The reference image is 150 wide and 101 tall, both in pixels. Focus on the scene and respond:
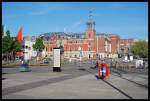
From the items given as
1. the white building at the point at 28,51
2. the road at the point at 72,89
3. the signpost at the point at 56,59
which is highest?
the white building at the point at 28,51

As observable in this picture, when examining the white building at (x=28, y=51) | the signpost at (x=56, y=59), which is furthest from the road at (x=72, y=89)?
the white building at (x=28, y=51)

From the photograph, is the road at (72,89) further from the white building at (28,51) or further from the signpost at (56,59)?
the white building at (28,51)

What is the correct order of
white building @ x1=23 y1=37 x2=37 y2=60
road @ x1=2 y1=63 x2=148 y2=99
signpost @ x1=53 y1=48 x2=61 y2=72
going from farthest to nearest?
white building @ x1=23 y1=37 x2=37 y2=60 < signpost @ x1=53 y1=48 x2=61 y2=72 < road @ x1=2 y1=63 x2=148 y2=99

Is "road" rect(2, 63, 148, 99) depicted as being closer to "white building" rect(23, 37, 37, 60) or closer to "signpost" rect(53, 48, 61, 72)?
"signpost" rect(53, 48, 61, 72)

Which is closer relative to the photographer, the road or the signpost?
the road

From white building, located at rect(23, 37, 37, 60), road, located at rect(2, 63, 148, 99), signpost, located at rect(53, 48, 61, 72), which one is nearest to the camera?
road, located at rect(2, 63, 148, 99)

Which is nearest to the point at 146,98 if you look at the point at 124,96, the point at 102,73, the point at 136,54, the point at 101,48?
the point at 124,96

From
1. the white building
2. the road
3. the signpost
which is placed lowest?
the road

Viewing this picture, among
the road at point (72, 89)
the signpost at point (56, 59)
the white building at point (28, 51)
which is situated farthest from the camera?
the white building at point (28, 51)

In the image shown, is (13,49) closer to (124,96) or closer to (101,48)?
(124,96)

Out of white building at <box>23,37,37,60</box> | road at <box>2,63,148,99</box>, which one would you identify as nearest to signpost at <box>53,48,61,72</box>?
road at <box>2,63,148,99</box>

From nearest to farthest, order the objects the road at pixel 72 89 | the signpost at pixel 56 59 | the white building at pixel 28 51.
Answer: the road at pixel 72 89 → the signpost at pixel 56 59 → the white building at pixel 28 51

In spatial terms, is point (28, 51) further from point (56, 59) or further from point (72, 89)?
point (72, 89)

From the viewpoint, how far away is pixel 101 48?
16350 cm
